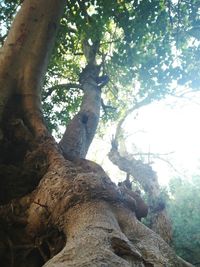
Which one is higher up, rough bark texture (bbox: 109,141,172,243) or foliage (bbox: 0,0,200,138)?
foliage (bbox: 0,0,200,138)

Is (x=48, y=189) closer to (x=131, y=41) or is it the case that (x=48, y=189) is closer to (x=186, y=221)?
(x=186, y=221)

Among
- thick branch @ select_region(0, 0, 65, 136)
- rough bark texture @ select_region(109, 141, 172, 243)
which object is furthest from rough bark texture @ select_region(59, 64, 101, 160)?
rough bark texture @ select_region(109, 141, 172, 243)

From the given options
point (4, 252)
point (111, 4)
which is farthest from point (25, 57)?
point (111, 4)

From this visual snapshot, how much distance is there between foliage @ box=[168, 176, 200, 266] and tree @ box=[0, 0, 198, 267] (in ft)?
5.85

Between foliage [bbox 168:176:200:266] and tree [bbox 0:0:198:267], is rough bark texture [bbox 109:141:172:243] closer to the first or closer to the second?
foliage [bbox 168:176:200:266]

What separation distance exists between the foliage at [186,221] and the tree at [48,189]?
1.78 m

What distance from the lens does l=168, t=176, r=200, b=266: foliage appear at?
502 cm

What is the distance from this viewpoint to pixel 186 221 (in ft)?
21.2

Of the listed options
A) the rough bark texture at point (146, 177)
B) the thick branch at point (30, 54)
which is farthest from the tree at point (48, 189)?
the rough bark texture at point (146, 177)

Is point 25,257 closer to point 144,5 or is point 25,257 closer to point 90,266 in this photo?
point 90,266

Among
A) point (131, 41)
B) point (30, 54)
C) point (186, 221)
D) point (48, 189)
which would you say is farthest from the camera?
point (131, 41)

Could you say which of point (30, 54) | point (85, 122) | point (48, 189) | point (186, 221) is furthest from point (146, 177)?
point (48, 189)

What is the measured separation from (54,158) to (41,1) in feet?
8.75

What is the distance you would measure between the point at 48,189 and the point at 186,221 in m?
4.03
